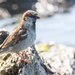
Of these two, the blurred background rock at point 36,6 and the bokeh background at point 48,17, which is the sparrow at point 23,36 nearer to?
the bokeh background at point 48,17

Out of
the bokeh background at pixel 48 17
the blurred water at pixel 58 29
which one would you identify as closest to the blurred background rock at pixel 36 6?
the bokeh background at pixel 48 17

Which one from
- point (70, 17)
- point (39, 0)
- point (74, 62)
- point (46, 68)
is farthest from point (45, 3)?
point (46, 68)

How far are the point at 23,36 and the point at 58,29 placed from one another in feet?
30.3

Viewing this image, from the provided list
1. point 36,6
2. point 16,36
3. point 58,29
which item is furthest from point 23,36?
point 36,6

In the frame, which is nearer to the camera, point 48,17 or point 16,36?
point 16,36

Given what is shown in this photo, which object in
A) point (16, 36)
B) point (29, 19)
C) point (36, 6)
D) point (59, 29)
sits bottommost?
point (36, 6)

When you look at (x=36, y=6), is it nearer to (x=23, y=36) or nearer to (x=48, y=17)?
(x=48, y=17)

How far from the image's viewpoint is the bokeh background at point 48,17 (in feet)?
51.3

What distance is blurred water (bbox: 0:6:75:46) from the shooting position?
1534 cm

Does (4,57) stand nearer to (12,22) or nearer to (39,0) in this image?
(12,22)

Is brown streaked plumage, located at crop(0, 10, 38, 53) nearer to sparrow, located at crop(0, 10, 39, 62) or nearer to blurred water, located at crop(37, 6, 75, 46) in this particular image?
sparrow, located at crop(0, 10, 39, 62)

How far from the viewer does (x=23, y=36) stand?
7.33 metres

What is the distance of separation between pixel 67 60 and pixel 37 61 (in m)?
2.31

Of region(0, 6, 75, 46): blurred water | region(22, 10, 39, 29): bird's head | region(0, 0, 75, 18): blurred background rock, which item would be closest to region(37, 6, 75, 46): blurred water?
region(0, 6, 75, 46): blurred water
